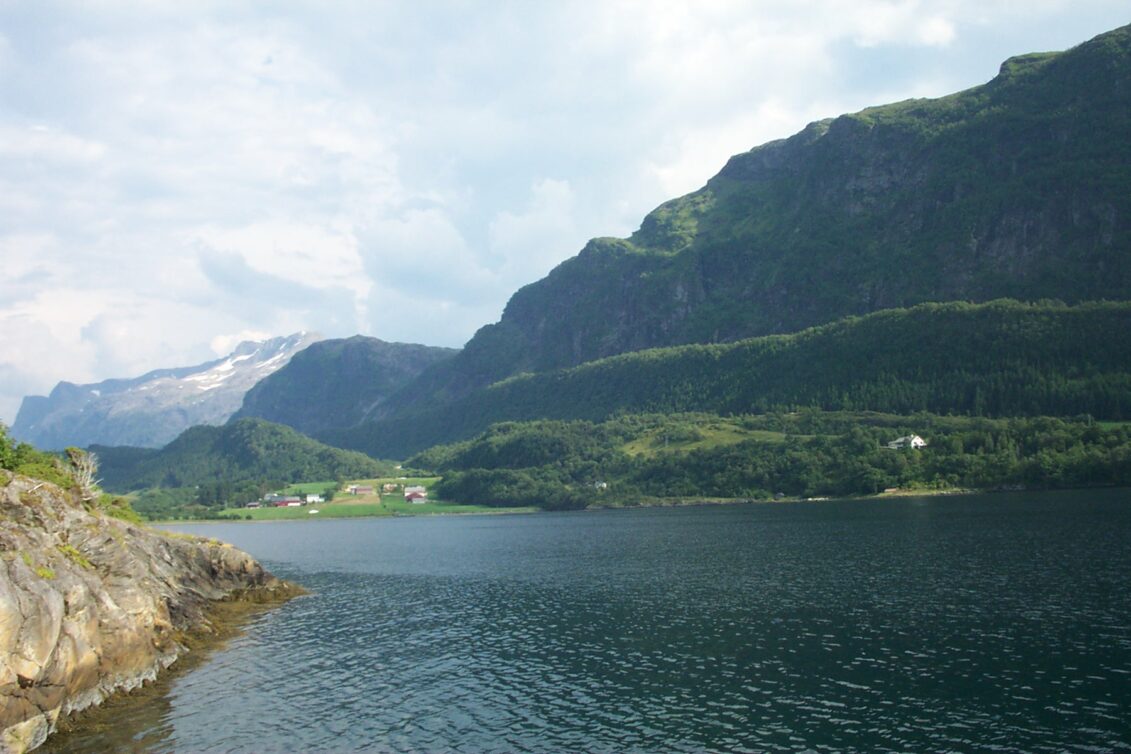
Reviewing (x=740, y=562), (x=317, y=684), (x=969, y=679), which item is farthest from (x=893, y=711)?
(x=740, y=562)

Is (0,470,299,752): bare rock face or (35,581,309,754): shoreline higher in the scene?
(0,470,299,752): bare rock face

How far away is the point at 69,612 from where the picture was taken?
42.2 metres

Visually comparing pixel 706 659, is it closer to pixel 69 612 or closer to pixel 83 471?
pixel 69 612

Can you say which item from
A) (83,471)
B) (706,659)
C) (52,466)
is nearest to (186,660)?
(52,466)

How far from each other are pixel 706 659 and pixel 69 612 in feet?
118

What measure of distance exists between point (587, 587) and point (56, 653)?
168ft

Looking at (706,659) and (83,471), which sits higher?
(83,471)

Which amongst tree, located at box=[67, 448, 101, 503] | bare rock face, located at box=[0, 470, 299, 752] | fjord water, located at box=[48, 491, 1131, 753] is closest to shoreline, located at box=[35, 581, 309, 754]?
bare rock face, located at box=[0, 470, 299, 752]

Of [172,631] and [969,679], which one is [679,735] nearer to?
[969,679]

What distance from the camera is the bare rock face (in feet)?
120

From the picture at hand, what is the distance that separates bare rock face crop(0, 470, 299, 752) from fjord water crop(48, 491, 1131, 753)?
264 cm

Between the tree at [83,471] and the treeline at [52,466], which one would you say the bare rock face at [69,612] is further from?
the tree at [83,471]

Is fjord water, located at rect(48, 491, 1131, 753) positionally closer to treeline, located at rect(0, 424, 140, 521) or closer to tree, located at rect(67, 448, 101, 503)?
tree, located at rect(67, 448, 101, 503)

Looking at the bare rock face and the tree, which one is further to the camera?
the tree
